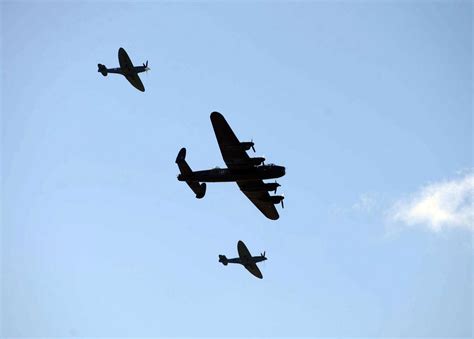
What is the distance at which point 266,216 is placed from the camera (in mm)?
48500

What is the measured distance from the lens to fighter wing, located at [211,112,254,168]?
40188 millimetres

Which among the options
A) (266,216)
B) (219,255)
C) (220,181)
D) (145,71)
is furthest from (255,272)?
(145,71)

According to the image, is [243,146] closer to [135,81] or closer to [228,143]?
[228,143]

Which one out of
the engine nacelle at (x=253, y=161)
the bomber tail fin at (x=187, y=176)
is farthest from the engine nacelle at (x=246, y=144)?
the bomber tail fin at (x=187, y=176)

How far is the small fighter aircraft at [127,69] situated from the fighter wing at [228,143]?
18.8 meters

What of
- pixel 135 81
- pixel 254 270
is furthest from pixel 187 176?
pixel 254 270

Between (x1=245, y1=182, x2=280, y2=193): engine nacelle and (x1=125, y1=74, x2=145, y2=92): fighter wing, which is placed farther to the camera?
(x1=125, y1=74, x2=145, y2=92): fighter wing

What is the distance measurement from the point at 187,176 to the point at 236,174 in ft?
16.1

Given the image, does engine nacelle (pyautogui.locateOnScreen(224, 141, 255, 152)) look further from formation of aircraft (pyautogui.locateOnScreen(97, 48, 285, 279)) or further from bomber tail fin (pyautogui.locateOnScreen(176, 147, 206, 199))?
bomber tail fin (pyautogui.locateOnScreen(176, 147, 206, 199))

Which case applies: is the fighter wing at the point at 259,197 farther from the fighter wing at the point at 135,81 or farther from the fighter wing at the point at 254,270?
the fighter wing at the point at 135,81

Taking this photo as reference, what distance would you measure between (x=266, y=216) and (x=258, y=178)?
8084 mm

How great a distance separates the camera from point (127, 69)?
54844 millimetres

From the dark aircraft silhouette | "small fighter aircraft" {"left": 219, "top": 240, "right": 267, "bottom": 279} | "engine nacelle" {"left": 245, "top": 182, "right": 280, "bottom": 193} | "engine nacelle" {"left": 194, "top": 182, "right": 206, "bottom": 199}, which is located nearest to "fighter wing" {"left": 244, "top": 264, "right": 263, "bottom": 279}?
"small fighter aircraft" {"left": 219, "top": 240, "right": 267, "bottom": 279}

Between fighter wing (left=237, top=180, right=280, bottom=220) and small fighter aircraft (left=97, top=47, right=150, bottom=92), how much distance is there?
1939 centimetres
